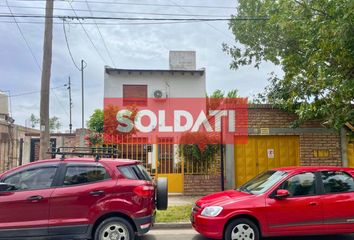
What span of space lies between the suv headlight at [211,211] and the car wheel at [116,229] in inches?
57.0

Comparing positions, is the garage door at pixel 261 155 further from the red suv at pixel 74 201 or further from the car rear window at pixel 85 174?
the car rear window at pixel 85 174

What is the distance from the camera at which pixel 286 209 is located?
21.7ft

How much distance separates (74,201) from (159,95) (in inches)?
650

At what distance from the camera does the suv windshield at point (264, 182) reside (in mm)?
6960

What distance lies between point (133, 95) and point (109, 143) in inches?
364

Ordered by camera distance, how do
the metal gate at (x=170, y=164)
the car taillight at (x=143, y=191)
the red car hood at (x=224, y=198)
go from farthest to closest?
the metal gate at (x=170, y=164)
the red car hood at (x=224, y=198)
the car taillight at (x=143, y=191)

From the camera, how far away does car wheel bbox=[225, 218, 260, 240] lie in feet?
21.4

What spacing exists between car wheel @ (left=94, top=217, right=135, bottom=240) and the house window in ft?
53.5

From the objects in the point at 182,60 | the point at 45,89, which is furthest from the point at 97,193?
the point at 182,60

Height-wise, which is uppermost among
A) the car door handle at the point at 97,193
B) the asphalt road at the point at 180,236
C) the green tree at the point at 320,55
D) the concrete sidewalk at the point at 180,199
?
the green tree at the point at 320,55

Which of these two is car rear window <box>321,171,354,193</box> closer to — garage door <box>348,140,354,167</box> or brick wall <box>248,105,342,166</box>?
brick wall <box>248,105,342,166</box>

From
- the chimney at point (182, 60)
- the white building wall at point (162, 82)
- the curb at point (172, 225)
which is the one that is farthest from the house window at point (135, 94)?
the curb at point (172, 225)

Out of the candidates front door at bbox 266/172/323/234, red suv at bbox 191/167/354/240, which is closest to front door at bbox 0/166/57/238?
red suv at bbox 191/167/354/240

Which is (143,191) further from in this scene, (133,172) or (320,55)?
(320,55)
